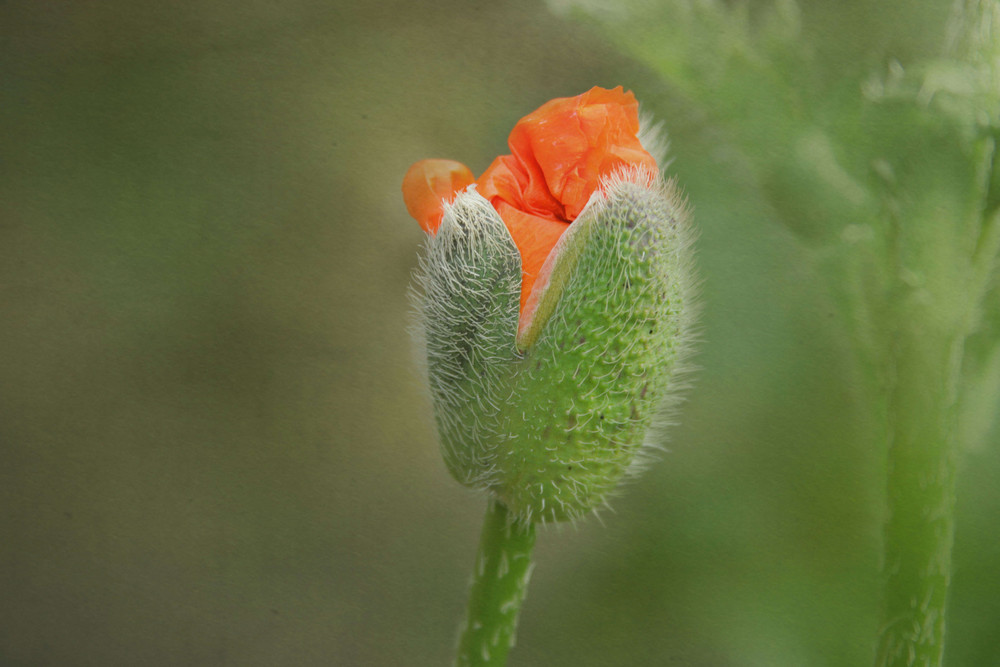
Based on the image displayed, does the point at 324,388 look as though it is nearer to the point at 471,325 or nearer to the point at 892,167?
the point at 471,325

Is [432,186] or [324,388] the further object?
[324,388]

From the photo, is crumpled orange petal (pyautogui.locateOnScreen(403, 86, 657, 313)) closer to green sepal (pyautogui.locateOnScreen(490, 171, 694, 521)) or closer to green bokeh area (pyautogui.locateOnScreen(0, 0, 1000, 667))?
green sepal (pyautogui.locateOnScreen(490, 171, 694, 521))

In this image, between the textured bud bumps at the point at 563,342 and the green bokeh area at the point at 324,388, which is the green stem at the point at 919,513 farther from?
the textured bud bumps at the point at 563,342

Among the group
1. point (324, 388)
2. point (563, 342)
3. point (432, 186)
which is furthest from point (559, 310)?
point (324, 388)

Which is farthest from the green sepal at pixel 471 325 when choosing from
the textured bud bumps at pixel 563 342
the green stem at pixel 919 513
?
the green stem at pixel 919 513

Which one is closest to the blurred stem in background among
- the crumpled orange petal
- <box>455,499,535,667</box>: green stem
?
the crumpled orange petal

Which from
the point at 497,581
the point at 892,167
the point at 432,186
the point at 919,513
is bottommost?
the point at 497,581

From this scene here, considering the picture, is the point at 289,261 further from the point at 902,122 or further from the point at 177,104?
the point at 902,122

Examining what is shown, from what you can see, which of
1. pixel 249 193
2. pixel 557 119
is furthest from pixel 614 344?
pixel 249 193

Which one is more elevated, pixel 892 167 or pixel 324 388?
pixel 892 167
